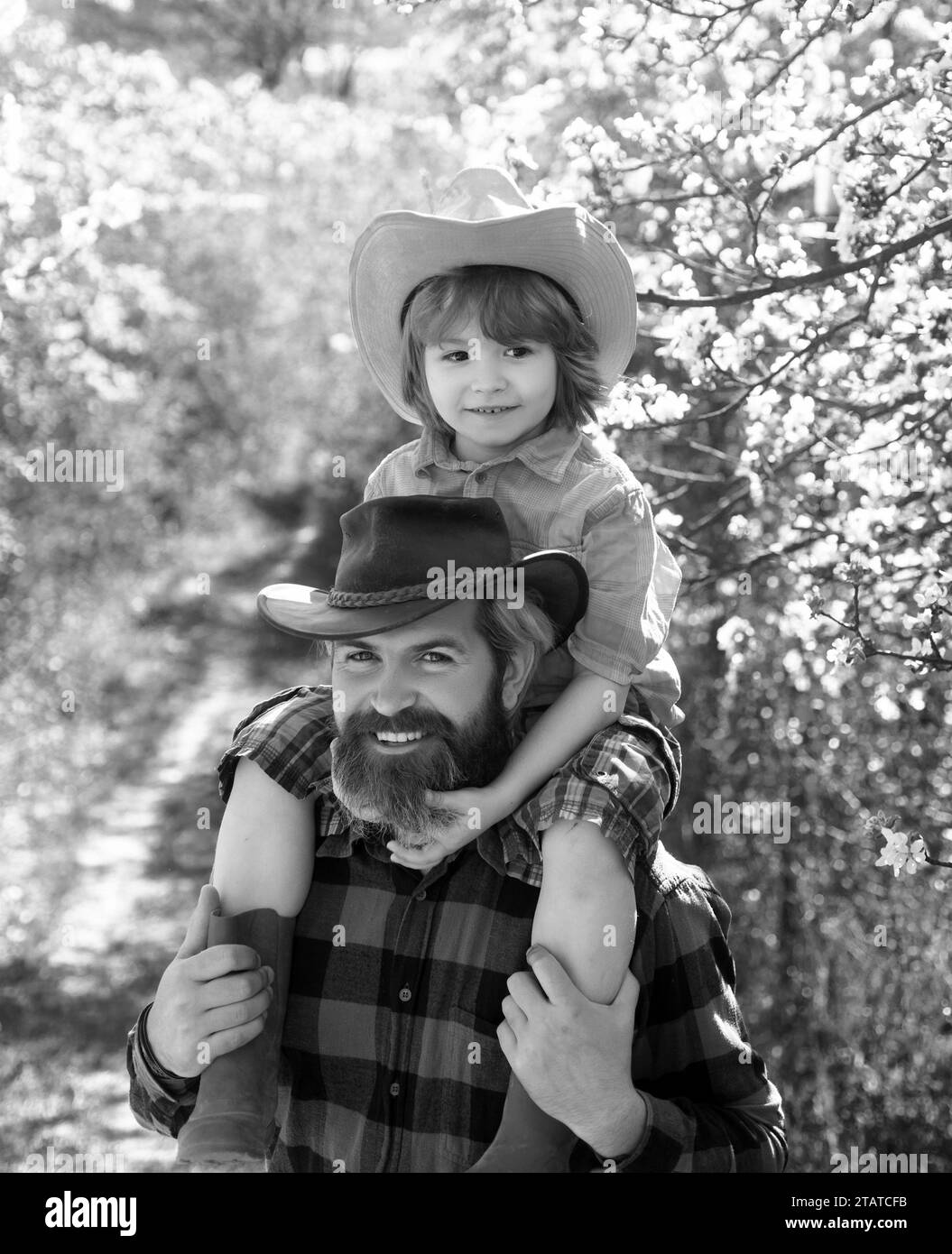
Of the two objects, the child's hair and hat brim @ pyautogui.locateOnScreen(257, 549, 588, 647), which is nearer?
hat brim @ pyautogui.locateOnScreen(257, 549, 588, 647)

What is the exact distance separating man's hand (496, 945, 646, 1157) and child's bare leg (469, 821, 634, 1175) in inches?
1.4

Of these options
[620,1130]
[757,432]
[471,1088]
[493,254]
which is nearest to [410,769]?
[471,1088]

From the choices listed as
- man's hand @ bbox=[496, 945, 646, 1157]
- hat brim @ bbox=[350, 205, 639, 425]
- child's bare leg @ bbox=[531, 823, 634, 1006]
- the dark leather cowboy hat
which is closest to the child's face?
hat brim @ bbox=[350, 205, 639, 425]

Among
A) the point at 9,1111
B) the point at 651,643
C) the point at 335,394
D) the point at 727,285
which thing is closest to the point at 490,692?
the point at 651,643

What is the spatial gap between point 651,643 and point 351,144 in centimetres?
1331

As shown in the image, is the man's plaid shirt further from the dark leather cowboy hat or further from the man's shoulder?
the dark leather cowboy hat

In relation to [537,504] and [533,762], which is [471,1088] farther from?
[537,504]

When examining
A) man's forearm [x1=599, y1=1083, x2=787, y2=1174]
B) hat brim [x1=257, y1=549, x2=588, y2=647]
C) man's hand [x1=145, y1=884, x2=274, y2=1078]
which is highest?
hat brim [x1=257, y1=549, x2=588, y2=647]

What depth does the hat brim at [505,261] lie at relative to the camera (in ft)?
8.77

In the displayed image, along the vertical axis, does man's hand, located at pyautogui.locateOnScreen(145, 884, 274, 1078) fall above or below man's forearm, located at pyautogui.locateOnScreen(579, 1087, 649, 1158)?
above

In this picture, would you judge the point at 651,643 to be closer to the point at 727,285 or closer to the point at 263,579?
the point at 727,285

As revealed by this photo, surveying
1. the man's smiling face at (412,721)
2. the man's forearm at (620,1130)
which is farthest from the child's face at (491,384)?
the man's forearm at (620,1130)

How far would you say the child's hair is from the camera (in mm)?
2691

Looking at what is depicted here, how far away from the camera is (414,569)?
2436 mm
